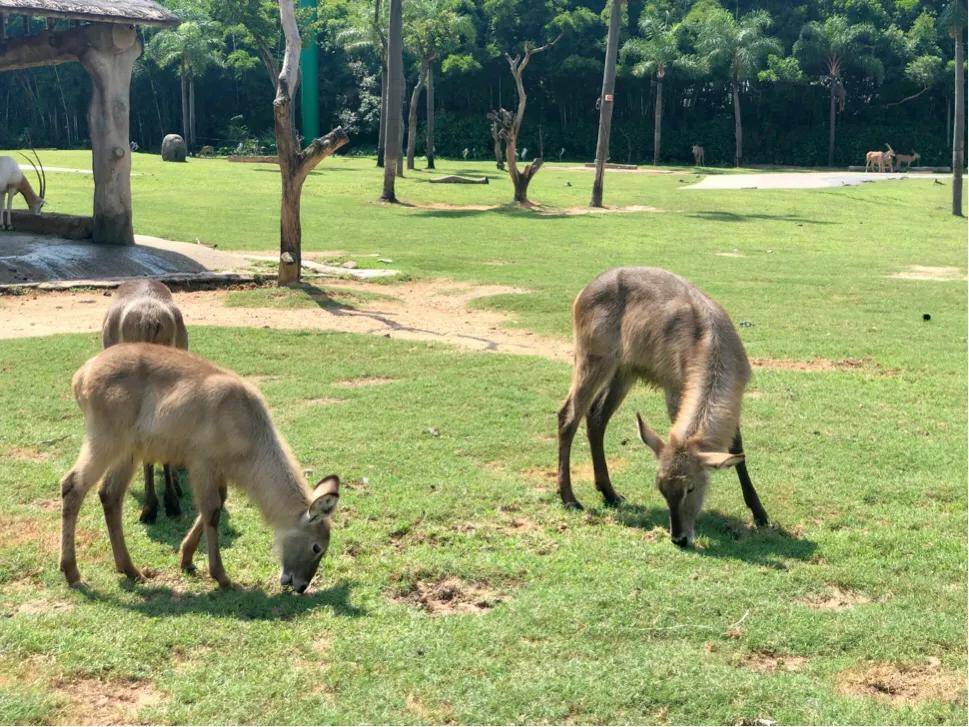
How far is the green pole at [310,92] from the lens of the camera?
53.5 meters

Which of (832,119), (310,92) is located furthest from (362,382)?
(310,92)

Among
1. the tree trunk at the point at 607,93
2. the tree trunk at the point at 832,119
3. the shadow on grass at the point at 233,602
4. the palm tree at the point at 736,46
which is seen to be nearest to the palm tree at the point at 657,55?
the palm tree at the point at 736,46

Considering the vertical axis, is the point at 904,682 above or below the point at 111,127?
below

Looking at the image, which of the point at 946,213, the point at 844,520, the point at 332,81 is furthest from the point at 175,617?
the point at 332,81

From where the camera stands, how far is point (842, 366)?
10.9m

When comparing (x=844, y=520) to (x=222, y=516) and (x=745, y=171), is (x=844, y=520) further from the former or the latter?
(x=745, y=171)

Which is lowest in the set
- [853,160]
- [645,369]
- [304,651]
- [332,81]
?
[304,651]

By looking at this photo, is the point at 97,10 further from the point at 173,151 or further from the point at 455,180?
the point at 173,151

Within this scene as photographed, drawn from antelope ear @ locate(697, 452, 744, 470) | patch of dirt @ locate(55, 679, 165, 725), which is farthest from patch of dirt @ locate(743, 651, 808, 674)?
patch of dirt @ locate(55, 679, 165, 725)

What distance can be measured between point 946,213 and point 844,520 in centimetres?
2394

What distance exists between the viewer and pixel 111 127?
1667cm

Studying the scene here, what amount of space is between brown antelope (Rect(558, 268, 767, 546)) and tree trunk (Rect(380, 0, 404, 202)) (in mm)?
20394

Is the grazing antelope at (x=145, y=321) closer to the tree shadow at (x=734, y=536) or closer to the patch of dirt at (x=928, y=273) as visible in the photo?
the tree shadow at (x=734, y=536)

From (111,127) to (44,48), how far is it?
1.70 meters
